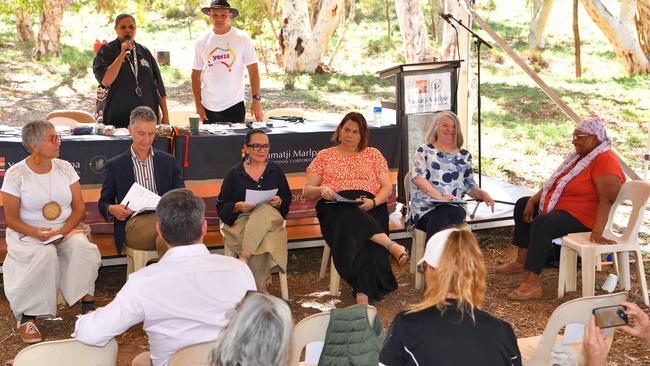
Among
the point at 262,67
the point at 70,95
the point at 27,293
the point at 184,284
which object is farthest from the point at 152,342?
the point at 262,67

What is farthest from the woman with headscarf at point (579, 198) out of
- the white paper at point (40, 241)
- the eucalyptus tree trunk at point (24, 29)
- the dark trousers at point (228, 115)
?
the eucalyptus tree trunk at point (24, 29)

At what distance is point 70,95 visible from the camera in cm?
1440

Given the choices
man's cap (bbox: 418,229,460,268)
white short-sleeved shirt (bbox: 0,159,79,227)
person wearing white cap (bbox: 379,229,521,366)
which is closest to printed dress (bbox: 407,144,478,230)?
white short-sleeved shirt (bbox: 0,159,79,227)

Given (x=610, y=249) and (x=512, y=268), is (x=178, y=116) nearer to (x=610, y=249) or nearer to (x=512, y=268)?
(x=512, y=268)

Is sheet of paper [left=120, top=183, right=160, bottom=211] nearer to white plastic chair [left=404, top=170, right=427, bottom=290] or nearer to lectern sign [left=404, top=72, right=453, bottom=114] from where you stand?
white plastic chair [left=404, top=170, right=427, bottom=290]

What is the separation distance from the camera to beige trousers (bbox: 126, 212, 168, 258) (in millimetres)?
5047

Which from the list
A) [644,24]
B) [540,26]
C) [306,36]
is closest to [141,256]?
[306,36]

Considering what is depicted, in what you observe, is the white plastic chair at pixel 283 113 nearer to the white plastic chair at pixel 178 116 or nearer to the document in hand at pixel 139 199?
the white plastic chair at pixel 178 116

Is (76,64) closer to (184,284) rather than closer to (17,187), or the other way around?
(17,187)

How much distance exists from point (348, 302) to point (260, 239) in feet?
2.56

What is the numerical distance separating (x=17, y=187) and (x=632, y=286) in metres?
4.17

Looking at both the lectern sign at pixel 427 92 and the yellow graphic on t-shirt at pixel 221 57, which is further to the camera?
the yellow graphic on t-shirt at pixel 221 57

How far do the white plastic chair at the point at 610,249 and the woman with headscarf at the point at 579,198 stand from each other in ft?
0.25

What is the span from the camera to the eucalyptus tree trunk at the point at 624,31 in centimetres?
1638
